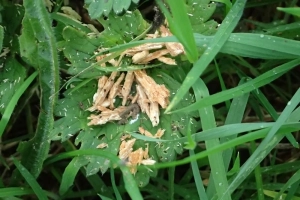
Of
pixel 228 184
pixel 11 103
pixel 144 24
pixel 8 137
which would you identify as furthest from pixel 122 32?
pixel 8 137

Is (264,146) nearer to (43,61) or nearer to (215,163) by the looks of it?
(215,163)

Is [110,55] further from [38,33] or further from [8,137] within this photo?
[8,137]

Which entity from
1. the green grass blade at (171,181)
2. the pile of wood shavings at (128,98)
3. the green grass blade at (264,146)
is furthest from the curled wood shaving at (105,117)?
the green grass blade at (264,146)

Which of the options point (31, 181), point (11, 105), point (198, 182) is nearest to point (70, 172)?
point (31, 181)

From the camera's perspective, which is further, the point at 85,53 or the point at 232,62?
the point at 232,62

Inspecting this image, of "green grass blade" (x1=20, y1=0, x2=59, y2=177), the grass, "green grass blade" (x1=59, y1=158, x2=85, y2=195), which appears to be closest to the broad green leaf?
the grass

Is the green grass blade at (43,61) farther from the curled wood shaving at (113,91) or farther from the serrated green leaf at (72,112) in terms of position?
the curled wood shaving at (113,91)

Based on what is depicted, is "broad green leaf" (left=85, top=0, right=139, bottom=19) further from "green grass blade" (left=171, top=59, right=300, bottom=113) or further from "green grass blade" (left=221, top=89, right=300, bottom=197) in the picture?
"green grass blade" (left=221, top=89, right=300, bottom=197)
